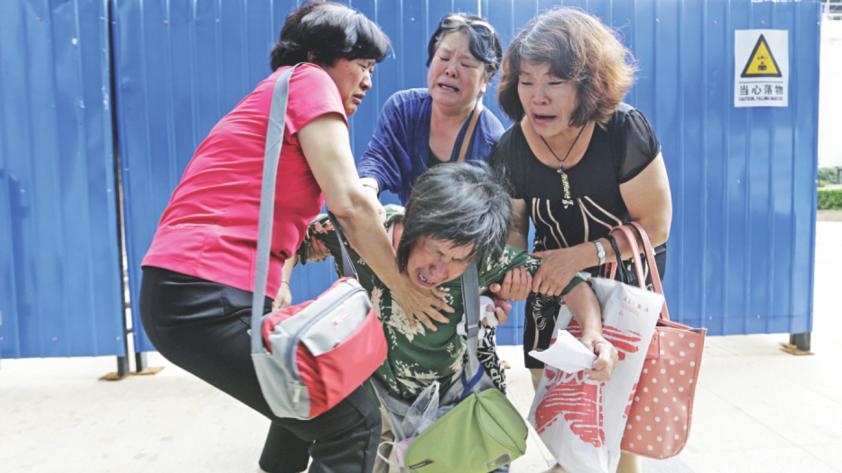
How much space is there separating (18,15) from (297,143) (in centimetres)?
281

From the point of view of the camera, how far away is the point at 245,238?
1.45 meters

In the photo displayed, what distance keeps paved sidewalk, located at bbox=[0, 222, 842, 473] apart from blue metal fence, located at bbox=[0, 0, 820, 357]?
0.27m

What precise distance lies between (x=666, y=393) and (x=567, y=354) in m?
0.35

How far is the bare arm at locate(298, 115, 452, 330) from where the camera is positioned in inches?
57.5

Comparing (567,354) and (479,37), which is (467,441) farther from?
(479,37)

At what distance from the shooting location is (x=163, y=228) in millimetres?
1489

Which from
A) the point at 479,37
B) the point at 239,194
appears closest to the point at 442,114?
the point at 479,37

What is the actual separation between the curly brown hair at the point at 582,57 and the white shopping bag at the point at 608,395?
50 cm

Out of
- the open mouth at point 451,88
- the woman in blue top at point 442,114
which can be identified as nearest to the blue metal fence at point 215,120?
the woman in blue top at point 442,114

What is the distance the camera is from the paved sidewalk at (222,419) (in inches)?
102

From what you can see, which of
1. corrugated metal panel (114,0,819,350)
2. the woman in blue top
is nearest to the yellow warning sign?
corrugated metal panel (114,0,819,350)

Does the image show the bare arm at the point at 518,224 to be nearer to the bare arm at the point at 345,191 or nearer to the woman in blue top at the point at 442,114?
the woman in blue top at the point at 442,114

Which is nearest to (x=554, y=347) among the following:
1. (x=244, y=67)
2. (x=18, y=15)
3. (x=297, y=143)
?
(x=297, y=143)

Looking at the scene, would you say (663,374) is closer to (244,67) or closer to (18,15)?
(244,67)
